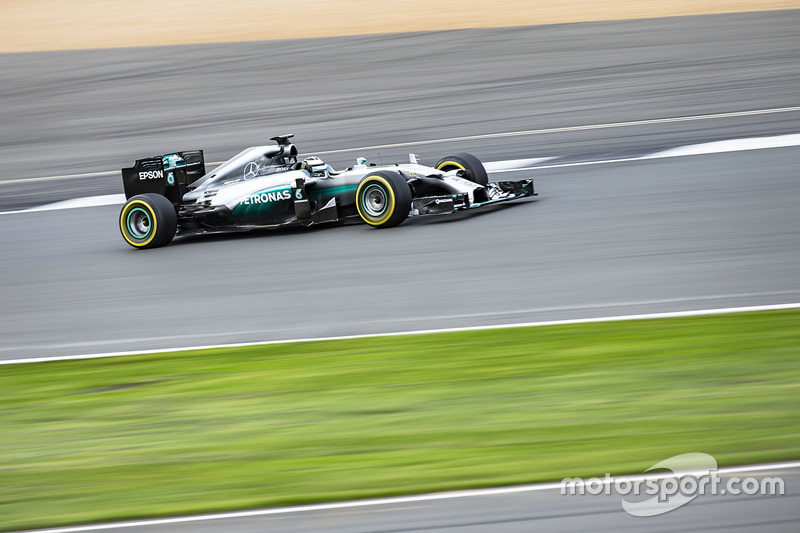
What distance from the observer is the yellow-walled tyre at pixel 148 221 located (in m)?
10.9

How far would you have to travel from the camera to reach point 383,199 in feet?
33.6

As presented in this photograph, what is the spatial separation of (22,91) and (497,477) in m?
21.1

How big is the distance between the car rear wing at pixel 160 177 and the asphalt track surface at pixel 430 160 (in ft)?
2.00

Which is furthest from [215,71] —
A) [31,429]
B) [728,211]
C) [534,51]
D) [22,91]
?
[31,429]

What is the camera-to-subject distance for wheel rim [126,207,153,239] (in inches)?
433

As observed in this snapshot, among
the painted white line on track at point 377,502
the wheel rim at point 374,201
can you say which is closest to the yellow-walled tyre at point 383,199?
the wheel rim at point 374,201

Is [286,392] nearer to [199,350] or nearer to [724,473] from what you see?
[199,350]

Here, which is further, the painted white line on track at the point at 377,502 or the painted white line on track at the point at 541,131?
the painted white line on track at the point at 541,131

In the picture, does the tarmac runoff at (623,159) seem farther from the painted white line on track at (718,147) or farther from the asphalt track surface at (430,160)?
the asphalt track surface at (430,160)

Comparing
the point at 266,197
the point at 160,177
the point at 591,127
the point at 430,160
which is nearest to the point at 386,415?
the point at 266,197

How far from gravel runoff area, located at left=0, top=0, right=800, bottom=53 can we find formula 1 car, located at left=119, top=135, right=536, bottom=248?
43.1 ft

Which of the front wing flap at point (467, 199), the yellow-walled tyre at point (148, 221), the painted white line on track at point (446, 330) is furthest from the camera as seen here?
the yellow-walled tyre at point (148, 221)

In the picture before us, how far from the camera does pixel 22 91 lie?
22.9m

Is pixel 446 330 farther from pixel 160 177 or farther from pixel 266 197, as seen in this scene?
pixel 160 177
